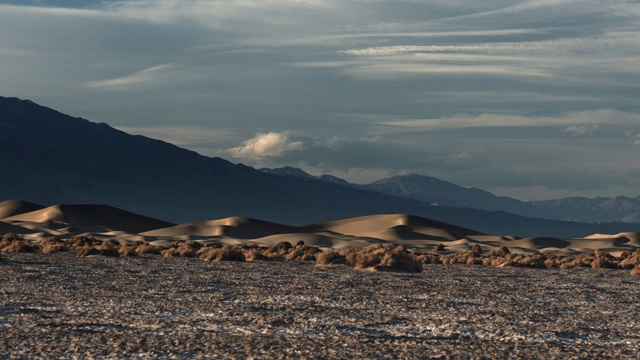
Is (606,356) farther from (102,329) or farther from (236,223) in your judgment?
(236,223)

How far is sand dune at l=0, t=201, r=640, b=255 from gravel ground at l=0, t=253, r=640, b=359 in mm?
55418

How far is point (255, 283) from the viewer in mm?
25062

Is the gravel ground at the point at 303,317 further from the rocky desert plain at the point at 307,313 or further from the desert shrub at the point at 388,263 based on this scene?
the desert shrub at the point at 388,263

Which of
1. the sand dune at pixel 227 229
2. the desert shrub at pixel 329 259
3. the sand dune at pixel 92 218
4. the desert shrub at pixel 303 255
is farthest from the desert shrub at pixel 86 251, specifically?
the sand dune at pixel 92 218

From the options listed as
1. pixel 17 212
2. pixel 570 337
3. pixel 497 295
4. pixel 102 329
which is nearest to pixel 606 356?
pixel 570 337

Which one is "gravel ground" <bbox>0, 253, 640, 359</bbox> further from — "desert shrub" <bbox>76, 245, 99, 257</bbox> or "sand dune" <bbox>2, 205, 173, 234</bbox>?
"sand dune" <bbox>2, 205, 173, 234</bbox>

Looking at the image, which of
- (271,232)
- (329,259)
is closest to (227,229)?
(271,232)

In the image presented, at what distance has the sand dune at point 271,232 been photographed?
296ft

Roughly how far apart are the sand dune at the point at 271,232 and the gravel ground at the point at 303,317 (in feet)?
182

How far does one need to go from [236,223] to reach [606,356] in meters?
105

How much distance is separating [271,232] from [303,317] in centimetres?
9924

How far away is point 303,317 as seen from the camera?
16875mm

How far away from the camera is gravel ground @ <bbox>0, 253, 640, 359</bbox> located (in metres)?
13.2

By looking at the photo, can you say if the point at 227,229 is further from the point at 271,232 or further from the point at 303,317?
the point at 303,317
